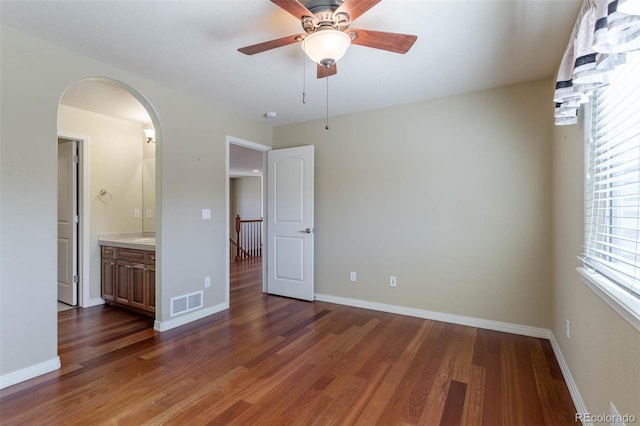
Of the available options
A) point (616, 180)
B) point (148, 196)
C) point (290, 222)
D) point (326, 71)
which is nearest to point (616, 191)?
point (616, 180)

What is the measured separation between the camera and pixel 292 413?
187 centimetres

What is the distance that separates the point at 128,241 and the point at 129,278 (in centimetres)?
44

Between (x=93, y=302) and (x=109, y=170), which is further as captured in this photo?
(x=109, y=170)

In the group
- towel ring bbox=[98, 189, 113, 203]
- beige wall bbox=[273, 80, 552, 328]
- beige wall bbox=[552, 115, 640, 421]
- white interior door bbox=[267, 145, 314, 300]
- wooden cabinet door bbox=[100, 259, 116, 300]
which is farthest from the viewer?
white interior door bbox=[267, 145, 314, 300]

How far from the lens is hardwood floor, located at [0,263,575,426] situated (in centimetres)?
185

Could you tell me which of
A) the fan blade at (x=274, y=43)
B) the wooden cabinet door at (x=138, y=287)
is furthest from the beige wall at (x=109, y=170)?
the fan blade at (x=274, y=43)

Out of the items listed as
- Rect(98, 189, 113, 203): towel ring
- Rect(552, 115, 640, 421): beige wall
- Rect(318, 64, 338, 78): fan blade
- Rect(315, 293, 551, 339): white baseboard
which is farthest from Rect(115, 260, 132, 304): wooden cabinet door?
Rect(552, 115, 640, 421): beige wall

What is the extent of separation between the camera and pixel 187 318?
336 cm

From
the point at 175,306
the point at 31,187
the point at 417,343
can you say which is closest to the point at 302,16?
the point at 31,187

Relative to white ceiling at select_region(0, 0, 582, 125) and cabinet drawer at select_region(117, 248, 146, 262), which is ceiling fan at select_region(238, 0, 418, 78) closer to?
white ceiling at select_region(0, 0, 582, 125)

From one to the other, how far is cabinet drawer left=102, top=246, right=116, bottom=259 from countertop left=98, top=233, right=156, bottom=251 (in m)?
0.05

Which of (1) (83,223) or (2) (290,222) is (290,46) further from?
(1) (83,223)

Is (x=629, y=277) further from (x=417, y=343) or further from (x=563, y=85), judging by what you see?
(x=417, y=343)

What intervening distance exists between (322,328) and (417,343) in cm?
94
